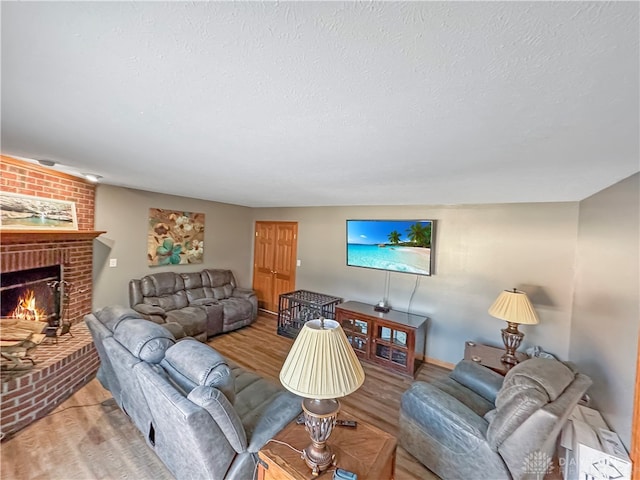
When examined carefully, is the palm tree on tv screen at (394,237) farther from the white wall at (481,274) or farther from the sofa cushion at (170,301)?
the sofa cushion at (170,301)

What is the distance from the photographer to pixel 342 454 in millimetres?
1437

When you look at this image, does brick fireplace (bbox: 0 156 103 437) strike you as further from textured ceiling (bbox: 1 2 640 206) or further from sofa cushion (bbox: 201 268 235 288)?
sofa cushion (bbox: 201 268 235 288)

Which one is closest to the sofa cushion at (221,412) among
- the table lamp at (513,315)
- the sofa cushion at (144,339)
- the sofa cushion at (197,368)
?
the sofa cushion at (197,368)

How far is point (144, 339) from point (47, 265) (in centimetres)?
200

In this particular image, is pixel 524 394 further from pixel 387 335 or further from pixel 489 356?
pixel 387 335

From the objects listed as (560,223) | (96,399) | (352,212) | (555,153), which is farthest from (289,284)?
(555,153)

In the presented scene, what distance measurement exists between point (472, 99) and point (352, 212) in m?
3.57

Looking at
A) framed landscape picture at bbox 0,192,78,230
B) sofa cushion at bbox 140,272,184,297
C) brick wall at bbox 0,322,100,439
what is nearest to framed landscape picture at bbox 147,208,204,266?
sofa cushion at bbox 140,272,184,297

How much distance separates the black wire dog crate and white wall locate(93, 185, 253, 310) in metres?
1.81

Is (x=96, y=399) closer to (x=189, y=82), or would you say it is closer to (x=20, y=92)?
(x=20, y=92)

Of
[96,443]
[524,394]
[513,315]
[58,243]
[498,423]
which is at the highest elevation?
[58,243]

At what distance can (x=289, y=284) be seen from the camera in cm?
536

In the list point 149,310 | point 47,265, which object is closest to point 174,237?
point 149,310

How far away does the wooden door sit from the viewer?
17.5ft
